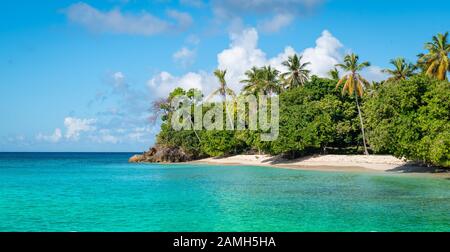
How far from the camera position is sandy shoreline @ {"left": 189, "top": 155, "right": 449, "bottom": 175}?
1612 inches

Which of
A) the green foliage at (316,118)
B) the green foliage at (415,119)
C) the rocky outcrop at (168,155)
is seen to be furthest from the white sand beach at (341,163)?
the rocky outcrop at (168,155)

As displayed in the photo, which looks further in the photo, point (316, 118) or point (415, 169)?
point (316, 118)

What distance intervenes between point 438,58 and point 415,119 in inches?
512

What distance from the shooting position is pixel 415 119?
33.1 m

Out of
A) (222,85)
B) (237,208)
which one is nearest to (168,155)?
(222,85)

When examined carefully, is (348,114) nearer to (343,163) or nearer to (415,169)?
(343,163)

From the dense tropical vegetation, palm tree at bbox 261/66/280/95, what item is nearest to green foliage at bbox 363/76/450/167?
the dense tropical vegetation

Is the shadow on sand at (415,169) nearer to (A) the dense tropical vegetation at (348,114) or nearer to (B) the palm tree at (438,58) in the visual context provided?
(A) the dense tropical vegetation at (348,114)

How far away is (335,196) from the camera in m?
23.4

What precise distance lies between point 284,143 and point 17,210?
3526cm

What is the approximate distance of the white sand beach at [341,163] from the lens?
41438 millimetres

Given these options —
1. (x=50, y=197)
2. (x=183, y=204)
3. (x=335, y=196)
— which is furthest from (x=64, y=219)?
(x=335, y=196)
